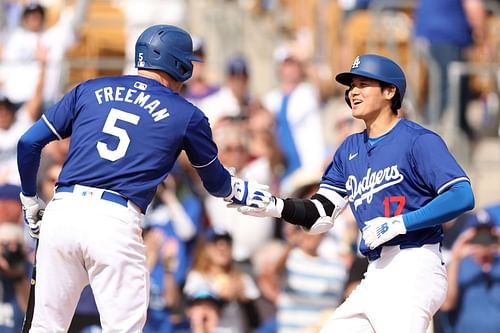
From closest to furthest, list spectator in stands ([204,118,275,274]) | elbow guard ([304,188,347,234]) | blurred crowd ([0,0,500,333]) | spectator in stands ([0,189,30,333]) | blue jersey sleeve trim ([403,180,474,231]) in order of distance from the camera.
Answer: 1. blue jersey sleeve trim ([403,180,474,231])
2. elbow guard ([304,188,347,234])
3. blurred crowd ([0,0,500,333])
4. spectator in stands ([0,189,30,333])
5. spectator in stands ([204,118,275,274])

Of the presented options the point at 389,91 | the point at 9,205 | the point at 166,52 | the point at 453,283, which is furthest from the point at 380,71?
the point at 9,205

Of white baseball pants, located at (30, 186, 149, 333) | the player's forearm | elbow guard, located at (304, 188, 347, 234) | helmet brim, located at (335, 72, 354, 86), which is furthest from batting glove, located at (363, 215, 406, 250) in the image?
the player's forearm

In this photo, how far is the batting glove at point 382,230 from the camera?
22.4ft

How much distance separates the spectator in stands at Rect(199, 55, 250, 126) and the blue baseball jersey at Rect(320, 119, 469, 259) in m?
5.02

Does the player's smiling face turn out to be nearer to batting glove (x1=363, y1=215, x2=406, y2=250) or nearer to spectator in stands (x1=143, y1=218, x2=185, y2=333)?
batting glove (x1=363, y1=215, x2=406, y2=250)

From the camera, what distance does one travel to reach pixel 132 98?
7.03m

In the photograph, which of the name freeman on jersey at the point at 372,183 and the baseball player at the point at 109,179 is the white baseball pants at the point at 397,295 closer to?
the name freeman on jersey at the point at 372,183

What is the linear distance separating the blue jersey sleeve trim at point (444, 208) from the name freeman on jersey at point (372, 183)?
12.2 inches

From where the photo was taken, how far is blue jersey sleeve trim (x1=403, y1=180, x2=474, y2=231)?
6758 mm

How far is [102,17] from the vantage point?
13.4 m

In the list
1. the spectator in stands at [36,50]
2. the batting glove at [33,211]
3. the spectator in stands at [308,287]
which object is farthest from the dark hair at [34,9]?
the batting glove at [33,211]

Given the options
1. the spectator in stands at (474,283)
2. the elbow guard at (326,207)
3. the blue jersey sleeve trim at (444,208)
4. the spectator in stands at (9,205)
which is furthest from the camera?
the spectator in stands at (9,205)

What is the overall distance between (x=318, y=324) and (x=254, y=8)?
5543 mm

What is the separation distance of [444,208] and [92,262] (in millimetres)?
1921
